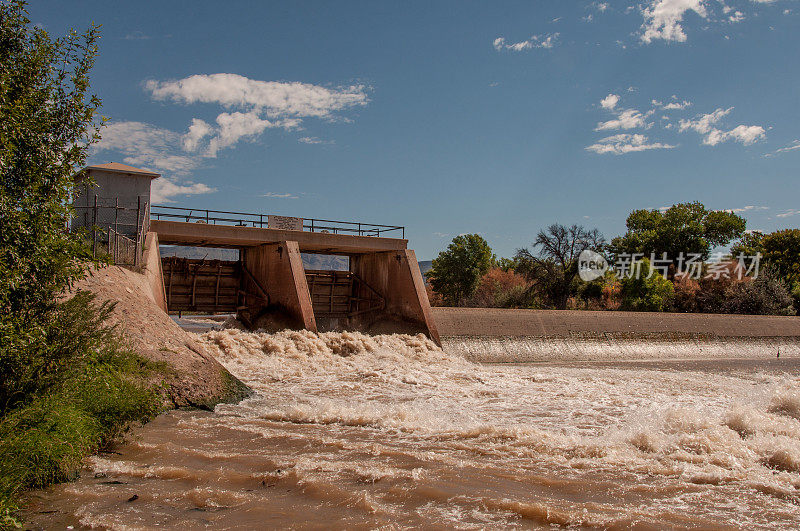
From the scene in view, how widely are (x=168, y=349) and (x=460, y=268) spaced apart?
130 ft

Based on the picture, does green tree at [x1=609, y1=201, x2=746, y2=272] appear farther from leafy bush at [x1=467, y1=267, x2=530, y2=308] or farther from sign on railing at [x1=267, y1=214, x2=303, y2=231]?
sign on railing at [x1=267, y1=214, x2=303, y2=231]

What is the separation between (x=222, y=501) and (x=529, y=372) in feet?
41.8

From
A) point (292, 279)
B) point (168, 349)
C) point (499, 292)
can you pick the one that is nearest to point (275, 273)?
point (292, 279)

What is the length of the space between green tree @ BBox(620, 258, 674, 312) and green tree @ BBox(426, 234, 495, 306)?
1256 cm

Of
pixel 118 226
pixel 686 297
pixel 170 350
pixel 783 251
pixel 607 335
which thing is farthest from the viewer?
pixel 783 251

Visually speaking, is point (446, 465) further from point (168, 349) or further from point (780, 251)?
point (780, 251)

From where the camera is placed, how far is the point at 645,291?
3884 centimetres

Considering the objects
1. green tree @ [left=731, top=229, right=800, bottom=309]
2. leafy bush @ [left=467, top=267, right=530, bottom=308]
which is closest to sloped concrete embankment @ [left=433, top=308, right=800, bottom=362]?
leafy bush @ [left=467, top=267, right=530, bottom=308]

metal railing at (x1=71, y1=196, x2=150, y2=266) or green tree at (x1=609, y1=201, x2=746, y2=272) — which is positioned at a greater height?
green tree at (x1=609, y1=201, x2=746, y2=272)

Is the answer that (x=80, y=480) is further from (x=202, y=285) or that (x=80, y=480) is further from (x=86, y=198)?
(x=202, y=285)

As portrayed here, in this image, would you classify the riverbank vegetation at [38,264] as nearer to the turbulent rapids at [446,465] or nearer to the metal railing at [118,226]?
the turbulent rapids at [446,465]

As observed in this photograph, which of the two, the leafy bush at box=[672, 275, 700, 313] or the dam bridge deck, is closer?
the dam bridge deck

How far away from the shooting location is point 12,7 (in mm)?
5059

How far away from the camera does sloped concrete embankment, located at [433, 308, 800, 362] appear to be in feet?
69.8
